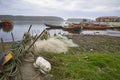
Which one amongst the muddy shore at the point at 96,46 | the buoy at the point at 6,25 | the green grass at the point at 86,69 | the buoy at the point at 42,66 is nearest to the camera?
the buoy at the point at 42,66

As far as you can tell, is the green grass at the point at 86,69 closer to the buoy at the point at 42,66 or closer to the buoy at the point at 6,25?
the buoy at the point at 42,66

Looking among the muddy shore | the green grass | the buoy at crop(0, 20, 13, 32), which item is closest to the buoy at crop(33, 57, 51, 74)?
the green grass

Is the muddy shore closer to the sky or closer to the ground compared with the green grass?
closer to the ground

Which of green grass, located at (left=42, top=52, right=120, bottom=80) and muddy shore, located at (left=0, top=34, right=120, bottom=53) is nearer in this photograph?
green grass, located at (left=42, top=52, right=120, bottom=80)

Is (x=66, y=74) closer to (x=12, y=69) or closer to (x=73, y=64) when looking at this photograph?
(x=73, y=64)

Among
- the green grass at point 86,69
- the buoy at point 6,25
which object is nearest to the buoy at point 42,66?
the green grass at point 86,69

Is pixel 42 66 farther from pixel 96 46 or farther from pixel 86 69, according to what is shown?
pixel 96 46

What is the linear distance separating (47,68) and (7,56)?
1.22 m

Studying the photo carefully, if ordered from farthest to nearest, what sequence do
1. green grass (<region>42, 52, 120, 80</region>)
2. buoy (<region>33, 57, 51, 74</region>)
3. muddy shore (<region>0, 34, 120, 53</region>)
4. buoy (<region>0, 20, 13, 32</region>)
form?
1. buoy (<region>0, 20, 13, 32</region>)
2. muddy shore (<region>0, 34, 120, 53</region>)
3. green grass (<region>42, 52, 120, 80</region>)
4. buoy (<region>33, 57, 51, 74</region>)

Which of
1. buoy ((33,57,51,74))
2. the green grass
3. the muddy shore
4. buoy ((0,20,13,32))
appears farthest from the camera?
buoy ((0,20,13,32))

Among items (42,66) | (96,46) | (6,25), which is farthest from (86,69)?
(6,25)

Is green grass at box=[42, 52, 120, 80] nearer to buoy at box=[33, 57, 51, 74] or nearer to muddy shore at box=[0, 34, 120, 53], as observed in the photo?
buoy at box=[33, 57, 51, 74]

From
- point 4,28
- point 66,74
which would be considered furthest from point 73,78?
point 4,28

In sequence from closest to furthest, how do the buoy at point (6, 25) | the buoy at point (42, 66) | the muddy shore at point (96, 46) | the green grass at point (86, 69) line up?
the buoy at point (42, 66) → the green grass at point (86, 69) → the muddy shore at point (96, 46) → the buoy at point (6, 25)
